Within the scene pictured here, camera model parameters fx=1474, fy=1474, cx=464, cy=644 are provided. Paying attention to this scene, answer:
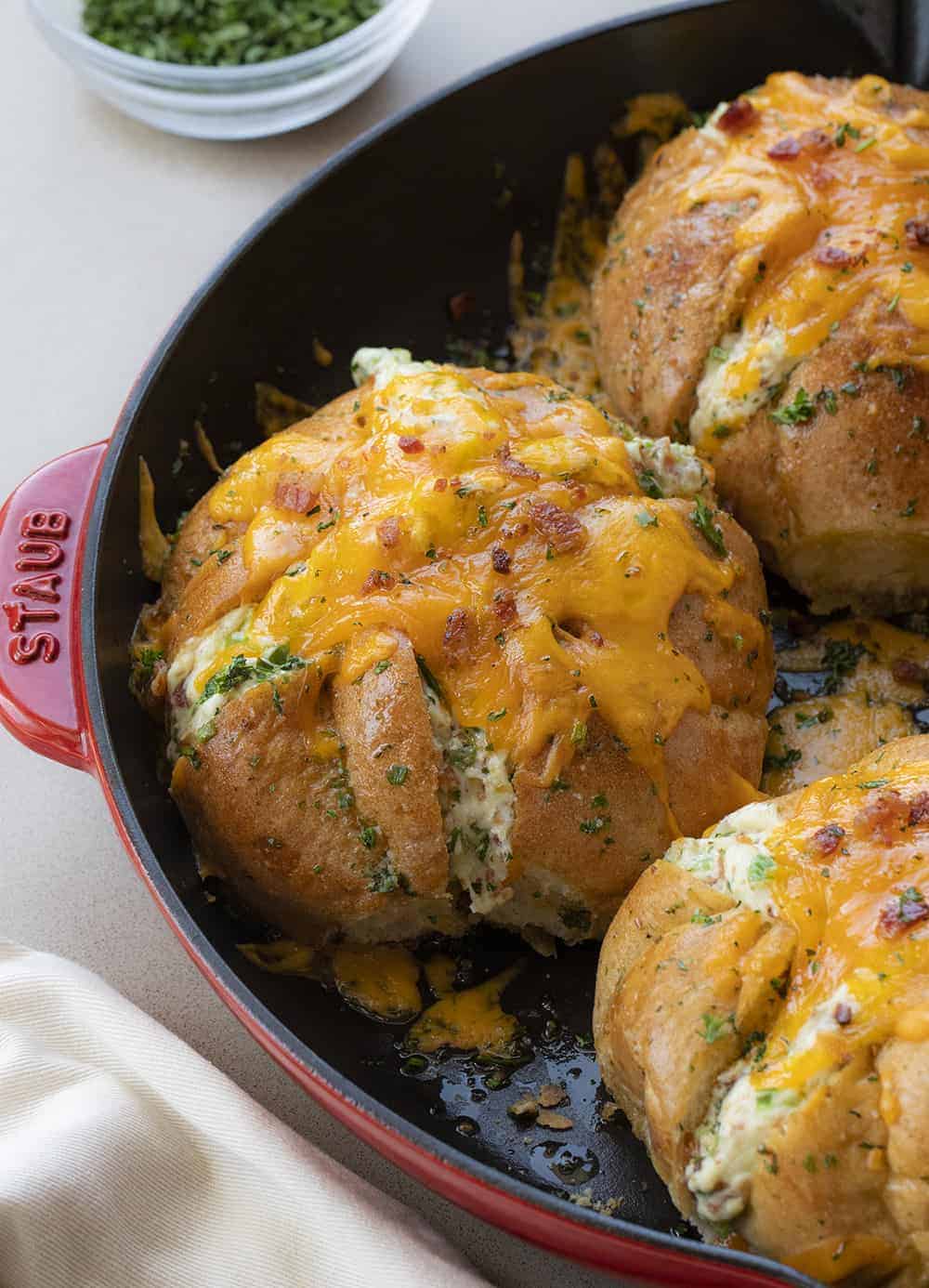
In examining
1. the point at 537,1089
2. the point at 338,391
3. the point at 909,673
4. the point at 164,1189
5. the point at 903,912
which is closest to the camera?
the point at 903,912

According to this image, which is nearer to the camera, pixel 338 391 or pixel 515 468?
pixel 515 468

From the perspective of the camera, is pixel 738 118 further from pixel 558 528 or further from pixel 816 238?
pixel 558 528

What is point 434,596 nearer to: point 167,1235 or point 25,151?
point 167,1235

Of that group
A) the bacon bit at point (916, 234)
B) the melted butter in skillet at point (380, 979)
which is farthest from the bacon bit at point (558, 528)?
the bacon bit at point (916, 234)

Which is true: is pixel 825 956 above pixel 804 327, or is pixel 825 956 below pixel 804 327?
below

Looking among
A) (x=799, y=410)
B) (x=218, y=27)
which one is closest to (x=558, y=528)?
(x=799, y=410)

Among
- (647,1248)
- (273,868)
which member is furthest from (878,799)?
(273,868)

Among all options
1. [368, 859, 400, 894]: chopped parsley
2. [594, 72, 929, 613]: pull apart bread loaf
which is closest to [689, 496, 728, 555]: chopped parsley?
[594, 72, 929, 613]: pull apart bread loaf
